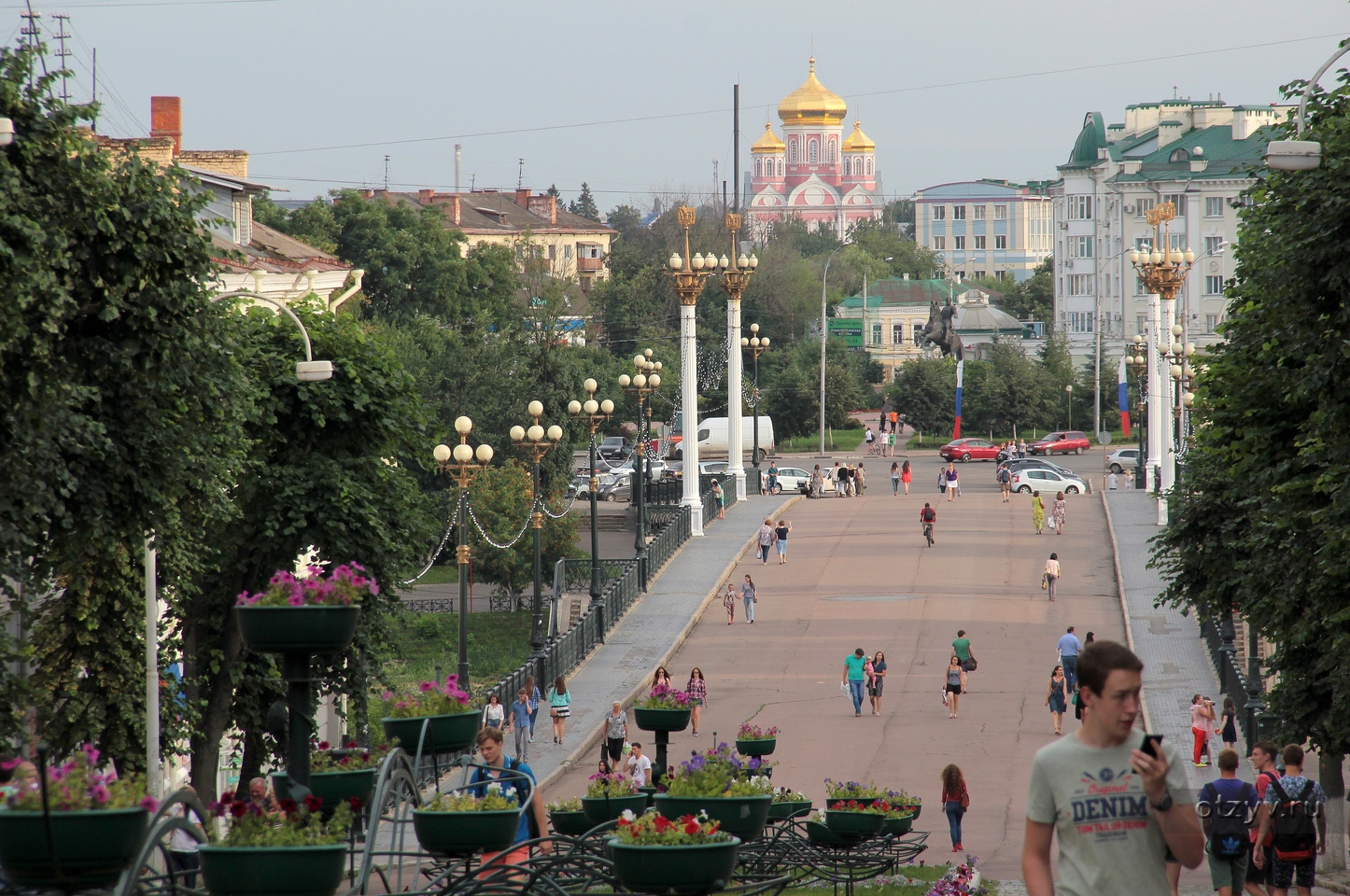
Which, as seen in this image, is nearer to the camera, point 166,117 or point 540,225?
point 166,117

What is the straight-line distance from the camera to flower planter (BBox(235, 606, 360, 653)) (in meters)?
7.95

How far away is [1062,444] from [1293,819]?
6811 centimetres

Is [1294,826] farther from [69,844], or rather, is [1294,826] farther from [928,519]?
[928,519]

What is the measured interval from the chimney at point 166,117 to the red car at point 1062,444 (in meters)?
50.9

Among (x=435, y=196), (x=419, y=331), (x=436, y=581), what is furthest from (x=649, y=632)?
(x=435, y=196)

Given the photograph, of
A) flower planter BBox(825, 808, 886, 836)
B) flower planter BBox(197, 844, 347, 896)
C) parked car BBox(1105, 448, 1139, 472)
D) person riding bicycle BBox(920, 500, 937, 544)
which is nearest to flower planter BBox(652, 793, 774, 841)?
flower planter BBox(197, 844, 347, 896)

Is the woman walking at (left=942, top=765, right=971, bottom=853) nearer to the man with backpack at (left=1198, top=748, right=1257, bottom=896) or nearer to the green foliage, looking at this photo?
the green foliage

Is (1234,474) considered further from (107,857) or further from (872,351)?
(872,351)

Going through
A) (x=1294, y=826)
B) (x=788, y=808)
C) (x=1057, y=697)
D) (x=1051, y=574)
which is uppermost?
(x=1294, y=826)

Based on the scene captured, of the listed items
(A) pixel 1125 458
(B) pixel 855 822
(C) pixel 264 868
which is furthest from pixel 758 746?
(A) pixel 1125 458

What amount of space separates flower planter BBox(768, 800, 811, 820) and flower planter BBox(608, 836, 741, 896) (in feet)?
27.5

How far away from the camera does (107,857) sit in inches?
259

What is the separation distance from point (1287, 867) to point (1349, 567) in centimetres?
299

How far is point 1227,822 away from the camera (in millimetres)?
14000
